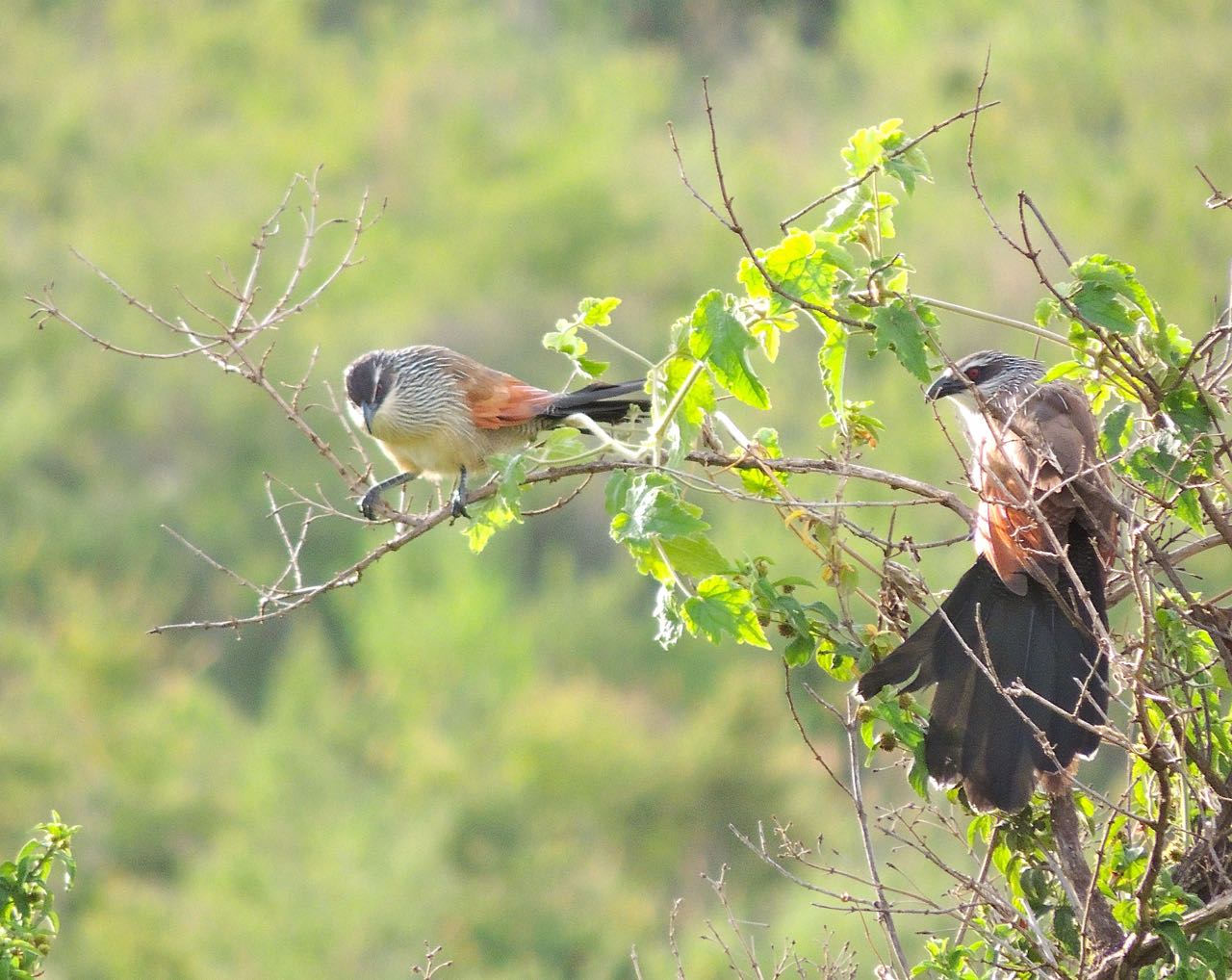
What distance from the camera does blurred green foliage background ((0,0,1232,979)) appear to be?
64.6ft

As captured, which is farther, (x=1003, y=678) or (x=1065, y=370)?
(x=1003, y=678)

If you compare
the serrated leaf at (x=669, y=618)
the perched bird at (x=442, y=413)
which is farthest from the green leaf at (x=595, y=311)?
the perched bird at (x=442, y=413)

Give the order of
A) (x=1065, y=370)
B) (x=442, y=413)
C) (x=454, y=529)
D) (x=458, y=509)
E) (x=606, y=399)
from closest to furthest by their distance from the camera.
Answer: (x=1065, y=370), (x=458, y=509), (x=606, y=399), (x=442, y=413), (x=454, y=529)

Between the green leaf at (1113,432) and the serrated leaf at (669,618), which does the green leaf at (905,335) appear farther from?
the serrated leaf at (669,618)

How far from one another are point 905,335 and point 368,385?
6.75 feet

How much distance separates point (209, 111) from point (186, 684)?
18393mm

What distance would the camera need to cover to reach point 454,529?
15.2 metres

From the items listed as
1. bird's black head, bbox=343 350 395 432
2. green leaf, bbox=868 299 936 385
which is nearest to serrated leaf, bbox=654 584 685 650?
green leaf, bbox=868 299 936 385

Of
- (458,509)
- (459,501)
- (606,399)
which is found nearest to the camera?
(458,509)

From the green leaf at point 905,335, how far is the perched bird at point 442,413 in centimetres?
172

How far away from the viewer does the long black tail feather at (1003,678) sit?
2.36 metres

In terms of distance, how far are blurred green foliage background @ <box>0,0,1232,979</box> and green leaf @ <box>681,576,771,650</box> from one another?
34.6 feet

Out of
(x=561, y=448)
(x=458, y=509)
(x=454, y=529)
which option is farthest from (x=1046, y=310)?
(x=454, y=529)

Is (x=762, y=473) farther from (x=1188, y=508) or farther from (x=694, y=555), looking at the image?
(x=1188, y=508)
